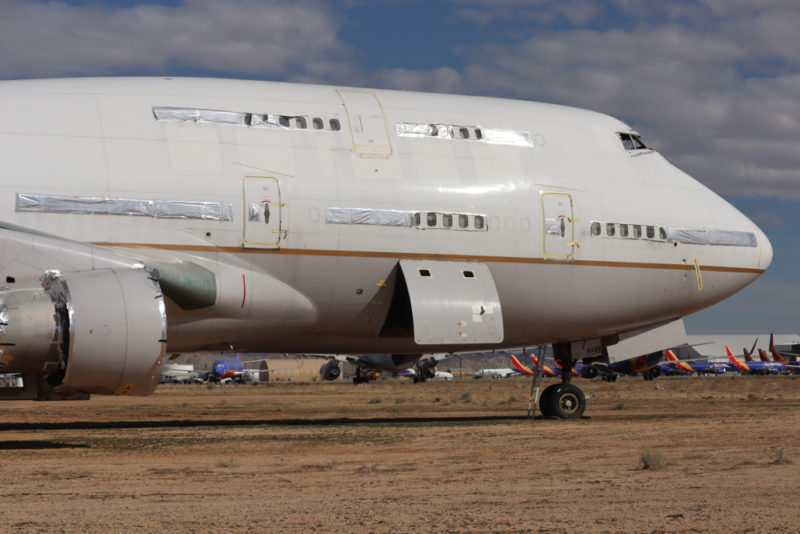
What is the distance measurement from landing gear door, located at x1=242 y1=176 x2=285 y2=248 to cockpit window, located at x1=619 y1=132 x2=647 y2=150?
9379 mm

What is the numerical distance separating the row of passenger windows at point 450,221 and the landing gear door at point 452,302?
76 centimetres

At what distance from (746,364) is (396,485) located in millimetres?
95575

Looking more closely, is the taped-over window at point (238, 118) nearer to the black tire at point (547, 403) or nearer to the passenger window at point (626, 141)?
the passenger window at point (626, 141)

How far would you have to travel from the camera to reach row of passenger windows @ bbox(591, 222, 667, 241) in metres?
21.9

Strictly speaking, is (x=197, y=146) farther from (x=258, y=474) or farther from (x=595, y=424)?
(x=595, y=424)

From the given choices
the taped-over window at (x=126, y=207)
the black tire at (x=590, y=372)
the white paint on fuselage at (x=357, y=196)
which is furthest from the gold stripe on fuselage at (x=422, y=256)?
the black tire at (x=590, y=372)

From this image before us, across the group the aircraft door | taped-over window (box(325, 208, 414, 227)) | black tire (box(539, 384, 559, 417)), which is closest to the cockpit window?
black tire (box(539, 384, 559, 417))

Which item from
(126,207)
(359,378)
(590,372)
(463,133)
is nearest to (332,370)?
(359,378)

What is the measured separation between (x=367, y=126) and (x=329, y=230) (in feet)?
8.29

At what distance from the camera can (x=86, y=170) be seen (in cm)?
1733

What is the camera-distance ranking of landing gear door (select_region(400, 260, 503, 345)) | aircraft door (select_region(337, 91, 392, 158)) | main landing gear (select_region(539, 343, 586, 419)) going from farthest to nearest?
1. main landing gear (select_region(539, 343, 586, 419))
2. aircraft door (select_region(337, 91, 392, 158))
3. landing gear door (select_region(400, 260, 503, 345))

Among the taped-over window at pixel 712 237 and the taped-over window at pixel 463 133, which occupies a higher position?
the taped-over window at pixel 463 133

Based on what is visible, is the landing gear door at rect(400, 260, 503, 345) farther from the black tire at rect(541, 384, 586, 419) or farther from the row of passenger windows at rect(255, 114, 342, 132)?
the black tire at rect(541, 384, 586, 419)

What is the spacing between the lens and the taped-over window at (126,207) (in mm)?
16812
